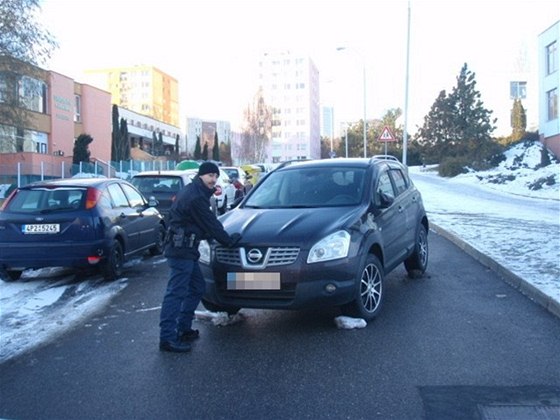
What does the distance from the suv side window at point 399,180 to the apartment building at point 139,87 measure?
12651cm

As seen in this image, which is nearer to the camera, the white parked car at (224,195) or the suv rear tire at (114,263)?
the suv rear tire at (114,263)

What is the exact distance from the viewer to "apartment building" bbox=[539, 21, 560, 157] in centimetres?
4184

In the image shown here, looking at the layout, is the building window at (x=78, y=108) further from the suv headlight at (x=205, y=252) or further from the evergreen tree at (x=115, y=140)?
the suv headlight at (x=205, y=252)

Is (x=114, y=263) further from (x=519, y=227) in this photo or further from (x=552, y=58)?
(x=552, y=58)

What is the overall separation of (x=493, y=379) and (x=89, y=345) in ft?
12.1

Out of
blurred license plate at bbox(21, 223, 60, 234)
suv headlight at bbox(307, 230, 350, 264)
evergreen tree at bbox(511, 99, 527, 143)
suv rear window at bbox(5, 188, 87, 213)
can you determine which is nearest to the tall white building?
evergreen tree at bbox(511, 99, 527, 143)

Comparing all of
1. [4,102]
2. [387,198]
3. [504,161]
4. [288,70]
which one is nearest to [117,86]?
[288,70]

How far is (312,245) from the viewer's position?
18.9 ft

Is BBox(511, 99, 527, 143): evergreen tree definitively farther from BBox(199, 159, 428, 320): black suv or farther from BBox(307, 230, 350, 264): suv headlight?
BBox(307, 230, 350, 264): suv headlight

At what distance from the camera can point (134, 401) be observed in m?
4.36

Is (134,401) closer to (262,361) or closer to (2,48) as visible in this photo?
(262,361)

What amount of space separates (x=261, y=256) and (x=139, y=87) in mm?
136284

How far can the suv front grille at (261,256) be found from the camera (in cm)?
574

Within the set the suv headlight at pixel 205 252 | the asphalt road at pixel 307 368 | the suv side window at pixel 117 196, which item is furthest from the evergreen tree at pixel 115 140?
the suv headlight at pixel 205 252
